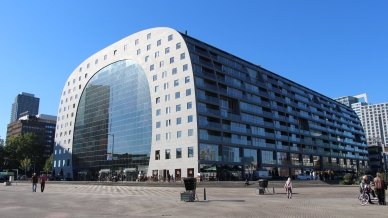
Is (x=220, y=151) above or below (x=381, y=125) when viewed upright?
below

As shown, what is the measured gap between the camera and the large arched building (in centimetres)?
8150

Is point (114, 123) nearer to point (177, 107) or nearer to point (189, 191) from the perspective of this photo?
point (177, 107)

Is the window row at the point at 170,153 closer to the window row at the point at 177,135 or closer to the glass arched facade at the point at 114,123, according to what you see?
the window row at the point at 177,135

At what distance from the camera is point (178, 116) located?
81.8 m

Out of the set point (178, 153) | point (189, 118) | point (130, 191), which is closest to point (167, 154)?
point (178, 153)

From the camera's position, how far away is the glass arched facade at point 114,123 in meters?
88.9

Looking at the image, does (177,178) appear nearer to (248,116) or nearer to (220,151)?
(220,151)

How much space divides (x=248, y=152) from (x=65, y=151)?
56.9 metres

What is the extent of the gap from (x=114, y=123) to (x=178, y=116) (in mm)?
22413

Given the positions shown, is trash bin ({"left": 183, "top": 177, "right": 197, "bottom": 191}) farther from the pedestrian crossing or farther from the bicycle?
the bicycle

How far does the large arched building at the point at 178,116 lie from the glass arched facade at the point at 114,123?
0.26m

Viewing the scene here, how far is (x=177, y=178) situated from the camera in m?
77.8

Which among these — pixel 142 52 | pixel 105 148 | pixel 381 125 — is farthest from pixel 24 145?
pixel 381 125

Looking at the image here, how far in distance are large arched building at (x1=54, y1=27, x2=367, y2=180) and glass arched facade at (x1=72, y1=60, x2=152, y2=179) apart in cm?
26
